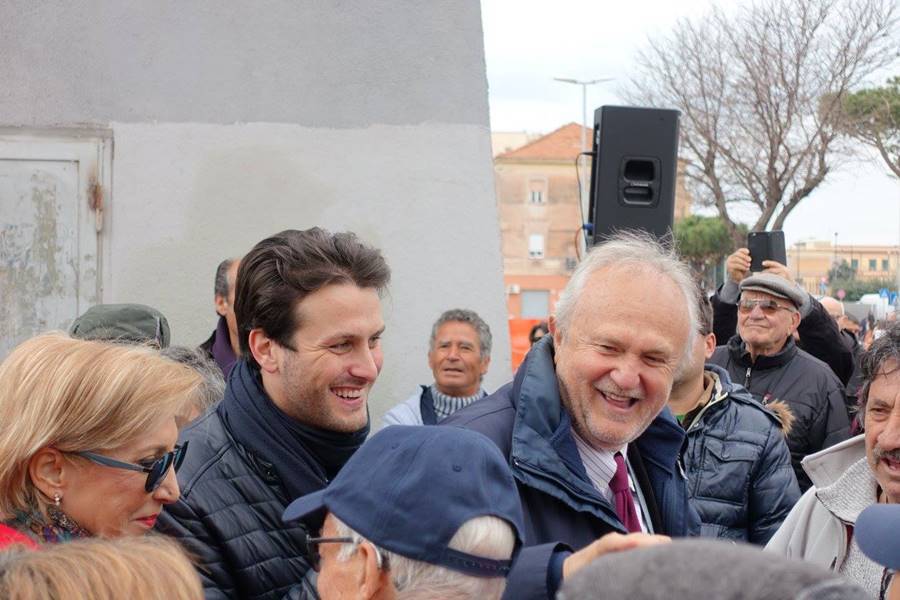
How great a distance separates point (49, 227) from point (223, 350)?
189 cm

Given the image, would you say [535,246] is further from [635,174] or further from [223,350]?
[223,350]

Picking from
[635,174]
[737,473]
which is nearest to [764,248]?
[635,174]

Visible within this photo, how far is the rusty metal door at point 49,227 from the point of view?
5891mm

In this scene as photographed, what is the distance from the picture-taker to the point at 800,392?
17.8ft

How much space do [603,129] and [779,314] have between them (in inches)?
62.3

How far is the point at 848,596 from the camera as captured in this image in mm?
913

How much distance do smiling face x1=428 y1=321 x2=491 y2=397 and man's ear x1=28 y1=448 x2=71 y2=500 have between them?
12.4ft

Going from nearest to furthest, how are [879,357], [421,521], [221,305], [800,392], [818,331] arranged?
[421,521]
[879,357]
[221,305]
[800,392]
[818,331]

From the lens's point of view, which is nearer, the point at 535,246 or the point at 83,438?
the point at 83,438

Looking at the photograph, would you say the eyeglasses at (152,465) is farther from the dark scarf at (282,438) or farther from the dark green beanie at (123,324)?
the dark green beanie at (123,324)

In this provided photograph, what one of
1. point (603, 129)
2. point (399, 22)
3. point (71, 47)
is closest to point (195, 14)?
point (71, 47)

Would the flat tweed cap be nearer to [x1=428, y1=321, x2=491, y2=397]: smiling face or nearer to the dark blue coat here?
[x1=428, y1=321, x2=491, y2=397]: smiling face

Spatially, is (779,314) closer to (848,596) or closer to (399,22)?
(399,22)

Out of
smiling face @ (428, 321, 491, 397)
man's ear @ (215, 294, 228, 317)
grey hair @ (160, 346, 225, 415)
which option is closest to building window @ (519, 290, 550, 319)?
smiling face @ (428, 321, 491, 397)
